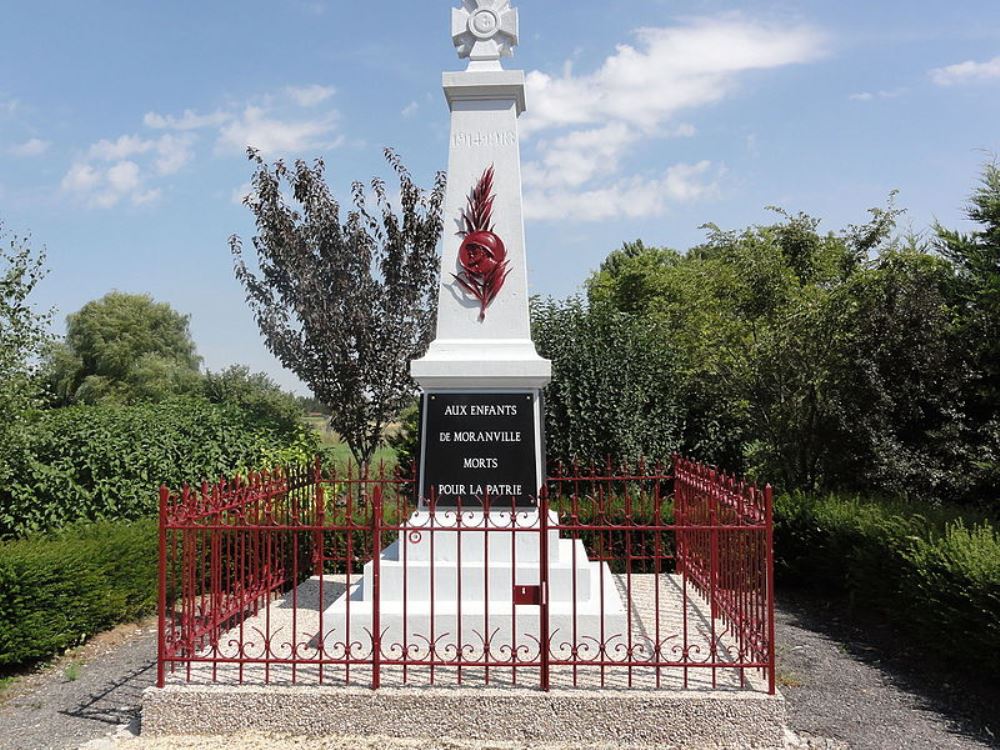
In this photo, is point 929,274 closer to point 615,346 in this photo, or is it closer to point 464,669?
point 615,346

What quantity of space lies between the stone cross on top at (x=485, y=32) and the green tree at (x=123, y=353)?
91.5 ft

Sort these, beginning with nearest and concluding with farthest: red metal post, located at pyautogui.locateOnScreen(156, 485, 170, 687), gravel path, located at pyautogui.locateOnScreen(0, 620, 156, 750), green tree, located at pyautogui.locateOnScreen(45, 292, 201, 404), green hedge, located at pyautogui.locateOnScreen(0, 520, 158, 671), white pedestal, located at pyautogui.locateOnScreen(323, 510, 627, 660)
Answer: red metal post, located at pyautogui.locateOnScreen(156, 485, 170, 687) < gravel path, located at pyautogui.locateOnScreen(0, 620, 156, 750) < white pedestal, located at pyautogui.locateOnScreen(323, 510, 627, 660) < green hedge, located at pyautogui.locateOnScreen(0, 520, 158, 671) < green tree, located at pyautogui.locateOnScreen(45, 292, 201, 404)

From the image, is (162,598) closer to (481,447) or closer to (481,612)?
(481,612)

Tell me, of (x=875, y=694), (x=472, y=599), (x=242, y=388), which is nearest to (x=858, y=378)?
(x=875, y=694)

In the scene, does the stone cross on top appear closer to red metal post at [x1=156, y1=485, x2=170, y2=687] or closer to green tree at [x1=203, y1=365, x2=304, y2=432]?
red metal post at [x1=156, y1=485, x2=170, y2=687]

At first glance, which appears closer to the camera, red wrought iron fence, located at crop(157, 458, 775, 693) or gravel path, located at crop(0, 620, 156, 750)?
red wrought iron fence, located at crop(157, 458, 775, 693)

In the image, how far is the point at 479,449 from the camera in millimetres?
6777

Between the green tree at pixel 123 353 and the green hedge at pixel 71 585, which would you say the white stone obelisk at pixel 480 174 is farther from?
the green tree at pixel 123 353

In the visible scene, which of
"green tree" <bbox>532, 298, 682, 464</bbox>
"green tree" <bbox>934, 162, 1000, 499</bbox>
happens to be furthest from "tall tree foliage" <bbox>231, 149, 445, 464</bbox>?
"green tree" <bbox>934, 162, 1000, 499</bbox>

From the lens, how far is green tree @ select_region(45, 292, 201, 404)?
3438 centimetres

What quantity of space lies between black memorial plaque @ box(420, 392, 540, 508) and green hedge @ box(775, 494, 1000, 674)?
3.30 m

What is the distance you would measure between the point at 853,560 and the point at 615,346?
569 cm

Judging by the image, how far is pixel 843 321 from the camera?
1141 centimetres

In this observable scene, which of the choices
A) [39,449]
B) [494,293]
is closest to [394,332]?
[39,449]
